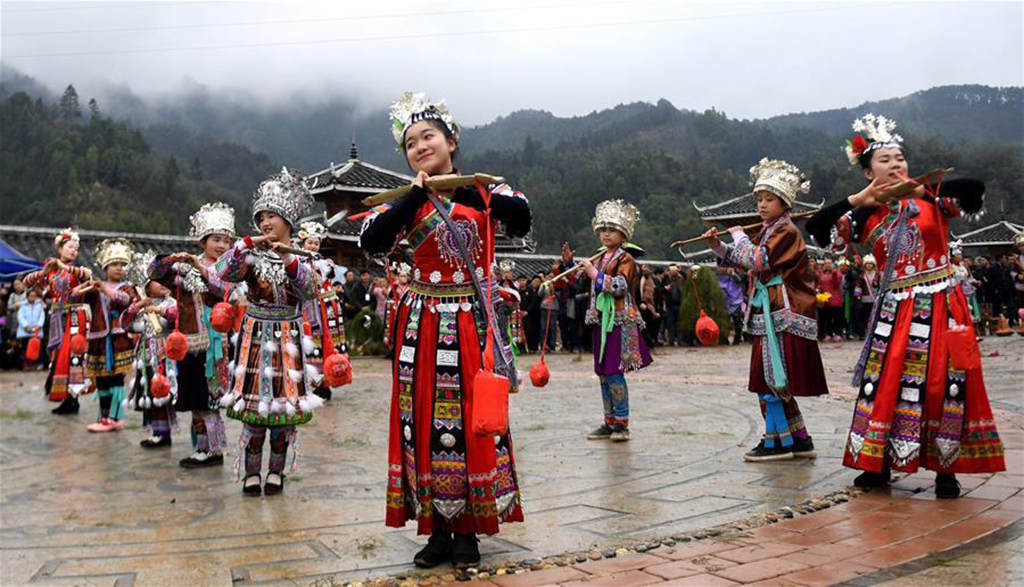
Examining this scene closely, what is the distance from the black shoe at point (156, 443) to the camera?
23.4 ft

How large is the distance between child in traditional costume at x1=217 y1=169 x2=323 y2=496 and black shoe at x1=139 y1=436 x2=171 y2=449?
2.23 m

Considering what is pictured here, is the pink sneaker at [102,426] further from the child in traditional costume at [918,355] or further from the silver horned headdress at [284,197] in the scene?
the child in traditional costume at [918,355]

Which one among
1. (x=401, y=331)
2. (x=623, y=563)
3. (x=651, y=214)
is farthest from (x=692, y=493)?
(x=651, y=214)

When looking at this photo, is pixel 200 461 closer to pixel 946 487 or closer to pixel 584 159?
pixel 946 487

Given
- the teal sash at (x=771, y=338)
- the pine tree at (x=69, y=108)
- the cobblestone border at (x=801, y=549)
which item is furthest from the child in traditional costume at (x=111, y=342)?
the pine tree at (x=69, y=108)

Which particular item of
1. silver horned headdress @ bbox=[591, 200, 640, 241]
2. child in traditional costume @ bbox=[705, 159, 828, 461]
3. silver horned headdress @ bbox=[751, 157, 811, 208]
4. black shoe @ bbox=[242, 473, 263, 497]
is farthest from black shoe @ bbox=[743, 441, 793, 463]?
black shoe @ bbox=[242, 473, 263, 497]

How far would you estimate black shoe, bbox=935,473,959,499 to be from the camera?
14.7 feet

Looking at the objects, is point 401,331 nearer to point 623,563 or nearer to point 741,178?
point 623,563

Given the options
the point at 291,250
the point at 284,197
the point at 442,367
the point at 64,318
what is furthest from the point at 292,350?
the point at 64,318

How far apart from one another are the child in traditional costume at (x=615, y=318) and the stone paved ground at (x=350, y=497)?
33cm

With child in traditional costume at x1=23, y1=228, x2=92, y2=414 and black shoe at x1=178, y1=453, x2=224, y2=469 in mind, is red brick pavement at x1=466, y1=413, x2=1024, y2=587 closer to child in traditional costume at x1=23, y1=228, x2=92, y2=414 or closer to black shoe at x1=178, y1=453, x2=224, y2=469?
black shoe at x1=178, y1=453, x2=224, y2=469

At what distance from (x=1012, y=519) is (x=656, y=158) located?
185ft

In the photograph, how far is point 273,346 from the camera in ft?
17.5

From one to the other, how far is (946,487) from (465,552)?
2.68 m
